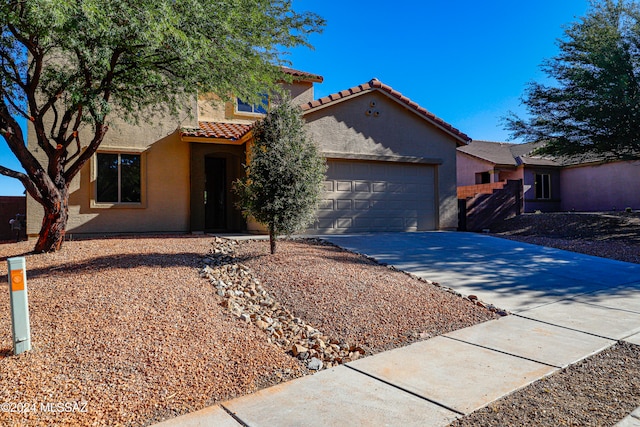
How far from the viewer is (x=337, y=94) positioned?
1323 centimetres

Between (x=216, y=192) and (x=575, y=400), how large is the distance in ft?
43.2

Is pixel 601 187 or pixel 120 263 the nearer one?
pixel 120 263

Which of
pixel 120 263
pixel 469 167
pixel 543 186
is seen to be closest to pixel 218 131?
pixel 120 263

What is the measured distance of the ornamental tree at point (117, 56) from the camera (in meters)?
6.83

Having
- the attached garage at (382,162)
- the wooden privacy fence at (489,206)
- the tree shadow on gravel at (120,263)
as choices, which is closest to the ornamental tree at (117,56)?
the tree shadow on gravel at (120,263)

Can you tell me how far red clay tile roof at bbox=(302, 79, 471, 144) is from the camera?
1295cm

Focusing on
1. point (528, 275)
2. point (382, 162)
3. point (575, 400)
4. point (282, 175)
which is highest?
point (382, 162)

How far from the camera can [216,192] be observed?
49.5ft

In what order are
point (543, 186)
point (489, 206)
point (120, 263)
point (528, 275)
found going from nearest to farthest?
point (120, 263)
point (528, 275)
point (489, 206)
point (543, 186)

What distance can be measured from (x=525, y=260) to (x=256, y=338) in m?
7.62

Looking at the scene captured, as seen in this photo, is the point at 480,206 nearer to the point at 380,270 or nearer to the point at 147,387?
the point at 380,270

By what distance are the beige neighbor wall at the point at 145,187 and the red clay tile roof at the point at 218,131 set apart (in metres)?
0.47

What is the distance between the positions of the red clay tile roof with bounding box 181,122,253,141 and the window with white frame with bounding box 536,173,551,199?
2045 cm

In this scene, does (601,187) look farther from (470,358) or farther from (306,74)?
(470,358)
